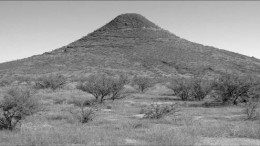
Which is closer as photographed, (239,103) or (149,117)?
(149,117)

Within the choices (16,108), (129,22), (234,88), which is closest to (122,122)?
(16,108)

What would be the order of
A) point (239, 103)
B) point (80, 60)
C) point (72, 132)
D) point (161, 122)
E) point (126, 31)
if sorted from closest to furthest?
point (72, 132) < point (161, 122) < point (239, 103) < point (80, 60) < point (126, 31)

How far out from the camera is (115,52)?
301 feet

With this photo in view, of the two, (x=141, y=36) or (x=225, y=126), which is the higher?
(x=141, y=36)

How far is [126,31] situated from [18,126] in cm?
10447

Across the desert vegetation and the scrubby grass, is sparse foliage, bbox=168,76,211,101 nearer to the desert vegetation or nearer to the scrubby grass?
the desert vegetation

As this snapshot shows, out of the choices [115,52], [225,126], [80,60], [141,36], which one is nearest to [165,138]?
[225,126]

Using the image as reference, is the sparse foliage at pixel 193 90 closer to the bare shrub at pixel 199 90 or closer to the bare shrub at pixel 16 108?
the bare shrub at pixel 199 90

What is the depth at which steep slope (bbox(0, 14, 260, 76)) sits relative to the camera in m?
73.9

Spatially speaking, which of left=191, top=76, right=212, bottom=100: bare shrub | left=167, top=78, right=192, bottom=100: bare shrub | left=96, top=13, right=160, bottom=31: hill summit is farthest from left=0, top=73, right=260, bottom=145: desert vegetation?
left=96, top=13, right=160, bottom=31: hill summit

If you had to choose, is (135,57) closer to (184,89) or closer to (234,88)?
(184,89)

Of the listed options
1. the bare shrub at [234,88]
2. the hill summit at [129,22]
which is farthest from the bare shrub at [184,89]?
the hill summit at [129,22]

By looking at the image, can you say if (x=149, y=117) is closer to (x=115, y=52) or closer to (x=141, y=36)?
(x=115, y=52)

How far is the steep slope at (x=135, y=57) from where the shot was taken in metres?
73.9
